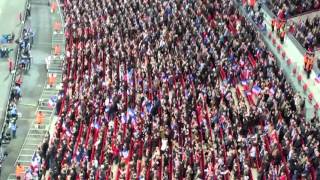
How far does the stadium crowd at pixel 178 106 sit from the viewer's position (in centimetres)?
2491

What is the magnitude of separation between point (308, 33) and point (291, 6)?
382 centimetres

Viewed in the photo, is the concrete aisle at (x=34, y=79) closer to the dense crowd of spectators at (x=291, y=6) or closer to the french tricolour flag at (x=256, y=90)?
the french tricolour flag at (x=256, y=90)

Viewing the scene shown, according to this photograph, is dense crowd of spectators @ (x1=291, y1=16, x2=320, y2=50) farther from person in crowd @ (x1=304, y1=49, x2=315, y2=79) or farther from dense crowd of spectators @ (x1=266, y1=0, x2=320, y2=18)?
dense crowd of spectators @ (x1=266, y1=0, x2=320, y2=18)

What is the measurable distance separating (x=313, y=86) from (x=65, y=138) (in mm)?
10870

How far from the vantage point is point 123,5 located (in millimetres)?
39688

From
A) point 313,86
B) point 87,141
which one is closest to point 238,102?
point 313,86

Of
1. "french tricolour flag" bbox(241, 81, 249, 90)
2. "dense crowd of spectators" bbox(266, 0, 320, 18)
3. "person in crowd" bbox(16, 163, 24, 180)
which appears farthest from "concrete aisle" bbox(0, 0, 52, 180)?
"dense crowd of spectators" bbox(266, 0, 320, 18)

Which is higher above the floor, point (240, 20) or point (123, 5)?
point (123, 5)

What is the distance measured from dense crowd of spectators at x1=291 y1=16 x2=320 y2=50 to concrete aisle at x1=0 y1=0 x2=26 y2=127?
1473cm

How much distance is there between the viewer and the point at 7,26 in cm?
4309

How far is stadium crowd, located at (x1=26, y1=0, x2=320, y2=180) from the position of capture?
24.9 m

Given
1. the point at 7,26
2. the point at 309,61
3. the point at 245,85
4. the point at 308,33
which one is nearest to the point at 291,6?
the point at 308,33

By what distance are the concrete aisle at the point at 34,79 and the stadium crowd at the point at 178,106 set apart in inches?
77.3

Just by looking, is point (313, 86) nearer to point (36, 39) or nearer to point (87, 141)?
point (87, 141)
